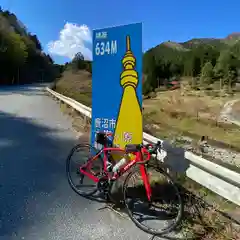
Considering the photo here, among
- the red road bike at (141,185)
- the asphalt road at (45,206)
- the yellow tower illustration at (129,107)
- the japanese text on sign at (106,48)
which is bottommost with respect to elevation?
the asphalt road at (45,206)

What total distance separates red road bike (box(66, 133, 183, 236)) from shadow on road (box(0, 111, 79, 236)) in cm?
60

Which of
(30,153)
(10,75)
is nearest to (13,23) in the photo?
(10,75)

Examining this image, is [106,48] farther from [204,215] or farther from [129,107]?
[204,215]

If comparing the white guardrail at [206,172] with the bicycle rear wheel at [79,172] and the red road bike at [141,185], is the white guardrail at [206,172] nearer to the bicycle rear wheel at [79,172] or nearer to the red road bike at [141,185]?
the red road bike at [141,185]

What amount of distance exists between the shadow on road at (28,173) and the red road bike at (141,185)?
23.7 inches

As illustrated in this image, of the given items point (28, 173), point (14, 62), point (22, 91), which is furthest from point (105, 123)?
point (14, 62)

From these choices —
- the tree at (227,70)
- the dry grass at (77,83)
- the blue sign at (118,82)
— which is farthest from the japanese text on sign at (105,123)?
the tree at (227,70)

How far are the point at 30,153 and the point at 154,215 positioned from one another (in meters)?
3.89

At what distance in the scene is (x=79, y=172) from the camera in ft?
17.4

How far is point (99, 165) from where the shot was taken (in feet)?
16.4

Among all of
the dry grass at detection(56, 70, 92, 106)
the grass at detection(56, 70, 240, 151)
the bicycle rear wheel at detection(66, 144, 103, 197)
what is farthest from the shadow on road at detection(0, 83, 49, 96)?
the bicycle rear wheel at detection(66, 144, 103, 197)

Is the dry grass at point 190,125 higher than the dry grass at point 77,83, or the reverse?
the dry grass at point 77,83

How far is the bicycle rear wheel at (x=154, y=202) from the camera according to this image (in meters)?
3.76

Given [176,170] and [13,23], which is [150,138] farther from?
[13,23]
